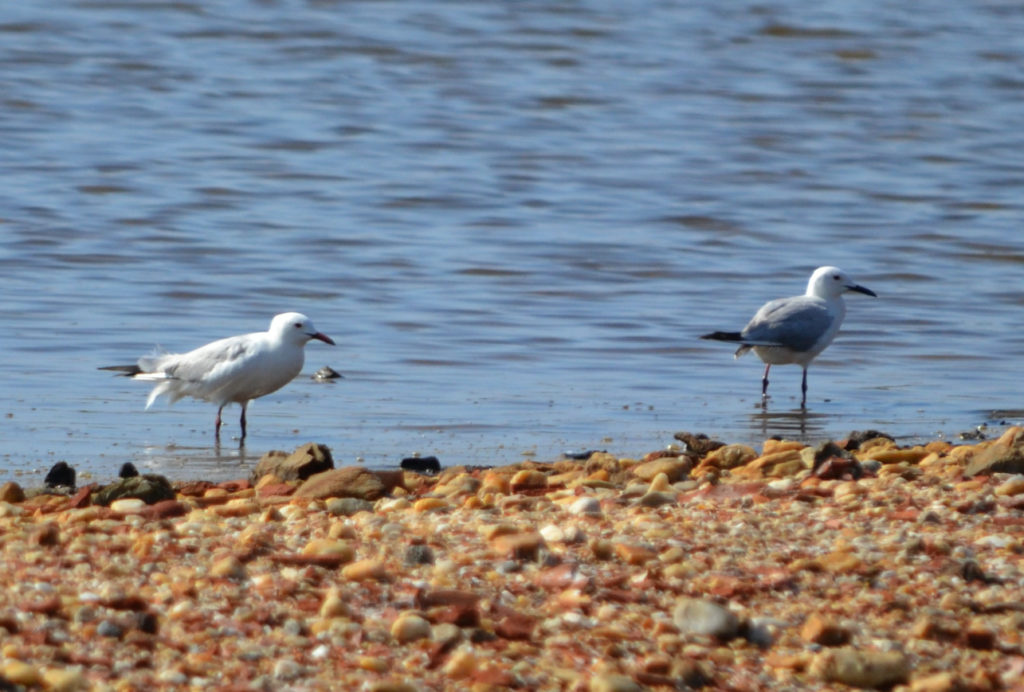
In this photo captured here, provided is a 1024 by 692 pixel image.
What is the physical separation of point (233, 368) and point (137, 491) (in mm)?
3007

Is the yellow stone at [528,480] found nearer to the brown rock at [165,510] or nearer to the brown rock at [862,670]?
the brown rock at [165,510]

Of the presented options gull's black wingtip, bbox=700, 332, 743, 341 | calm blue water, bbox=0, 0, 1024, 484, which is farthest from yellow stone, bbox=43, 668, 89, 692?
gull's black wingtip, bbox=700, 332, 743, 341

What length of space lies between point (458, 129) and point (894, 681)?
1542cm

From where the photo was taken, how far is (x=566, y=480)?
19.5 ft

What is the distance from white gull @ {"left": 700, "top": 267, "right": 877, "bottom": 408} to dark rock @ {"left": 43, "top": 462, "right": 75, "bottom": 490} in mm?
4422

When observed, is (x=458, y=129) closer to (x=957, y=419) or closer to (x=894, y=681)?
(x=957, y=419)

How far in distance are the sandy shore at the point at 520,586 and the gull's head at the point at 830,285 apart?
5422 mm

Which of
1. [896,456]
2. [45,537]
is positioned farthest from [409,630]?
[896,456]

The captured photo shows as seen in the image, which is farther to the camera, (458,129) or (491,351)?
(458,129)

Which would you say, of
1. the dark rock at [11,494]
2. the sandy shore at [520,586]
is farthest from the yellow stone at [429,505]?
the dark rock at [11,494]

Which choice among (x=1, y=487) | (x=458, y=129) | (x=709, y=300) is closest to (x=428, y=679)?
(x=1, y=487)

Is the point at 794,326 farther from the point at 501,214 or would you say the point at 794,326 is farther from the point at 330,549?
the point at 330,549

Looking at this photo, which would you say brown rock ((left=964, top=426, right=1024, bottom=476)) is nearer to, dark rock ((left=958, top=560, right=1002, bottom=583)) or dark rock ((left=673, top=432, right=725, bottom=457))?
dark rock ((left=673, top=432, right=725, bottom=457))

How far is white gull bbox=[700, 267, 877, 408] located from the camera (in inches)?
389
